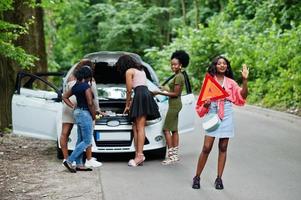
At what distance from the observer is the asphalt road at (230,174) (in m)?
7.44

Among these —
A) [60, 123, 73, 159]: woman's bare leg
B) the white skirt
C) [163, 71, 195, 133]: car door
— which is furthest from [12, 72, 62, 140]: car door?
the white skirt

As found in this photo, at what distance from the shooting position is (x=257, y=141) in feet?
40.0

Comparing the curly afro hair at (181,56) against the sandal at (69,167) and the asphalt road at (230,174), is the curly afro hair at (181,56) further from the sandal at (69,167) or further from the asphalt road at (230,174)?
the sandal at (69,167)

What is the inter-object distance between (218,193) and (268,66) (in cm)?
1415

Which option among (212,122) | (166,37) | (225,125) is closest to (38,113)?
(212,122)

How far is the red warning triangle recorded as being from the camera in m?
7.66

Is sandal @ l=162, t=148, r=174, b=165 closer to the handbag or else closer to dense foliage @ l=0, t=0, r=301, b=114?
the handbag

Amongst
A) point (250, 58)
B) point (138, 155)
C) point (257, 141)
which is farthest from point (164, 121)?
point (250, 58)

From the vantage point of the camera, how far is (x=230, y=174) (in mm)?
8781

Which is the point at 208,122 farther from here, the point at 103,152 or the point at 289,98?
the point at 289,98

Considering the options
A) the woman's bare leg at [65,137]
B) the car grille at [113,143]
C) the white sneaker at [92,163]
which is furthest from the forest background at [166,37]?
the white sneaker at [92,163]

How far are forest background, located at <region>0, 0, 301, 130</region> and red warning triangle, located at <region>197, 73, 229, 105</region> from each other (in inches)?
160

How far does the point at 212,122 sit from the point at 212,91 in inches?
16.8

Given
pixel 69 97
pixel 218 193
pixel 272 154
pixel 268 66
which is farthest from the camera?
pixel 268 66
